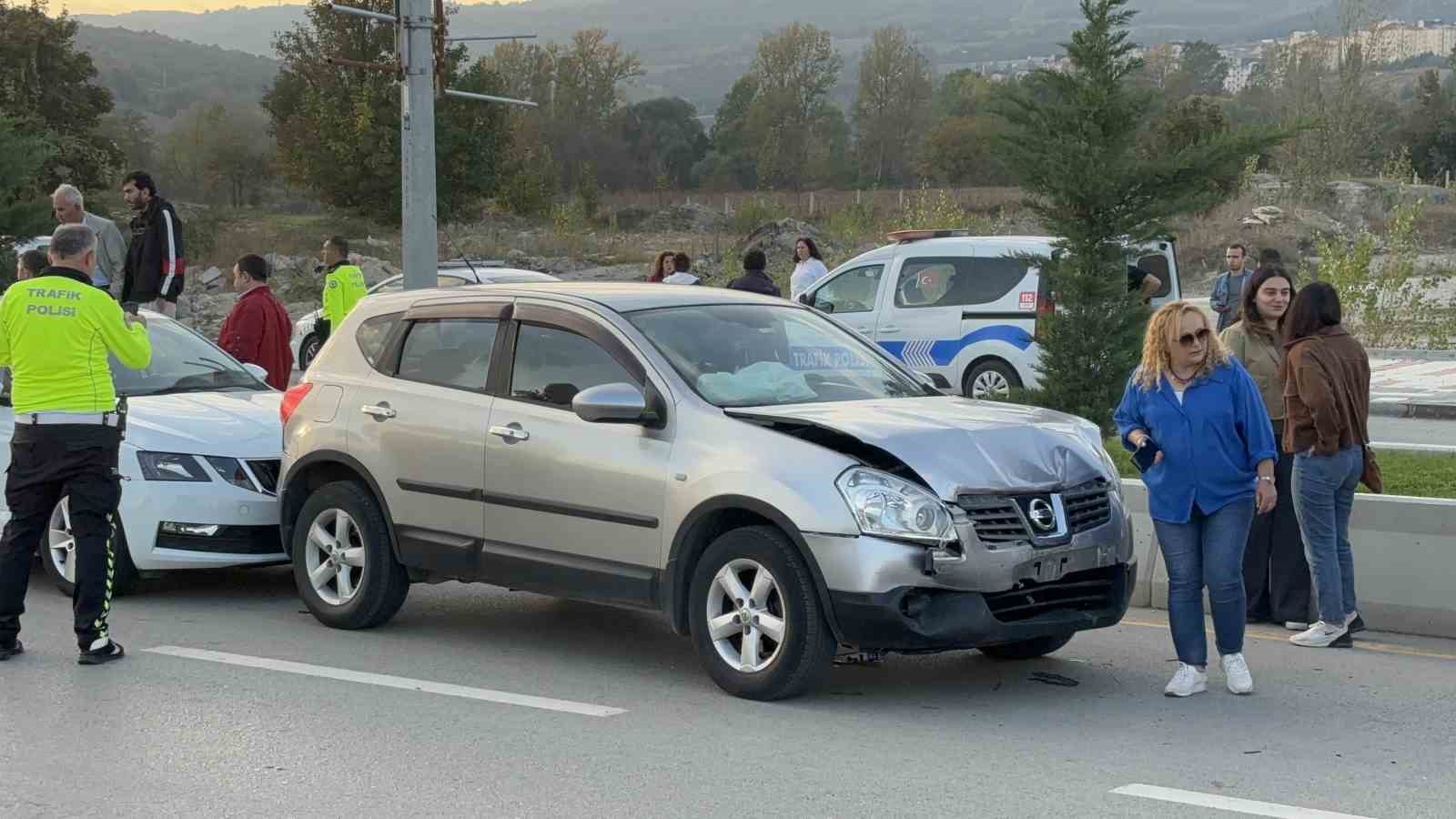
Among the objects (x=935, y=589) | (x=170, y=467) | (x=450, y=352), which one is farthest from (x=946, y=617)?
(x=170, y=467)

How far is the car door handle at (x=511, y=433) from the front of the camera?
7.84 meters

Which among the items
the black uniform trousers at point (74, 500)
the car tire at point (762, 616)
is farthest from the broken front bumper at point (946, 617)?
the black uniform trousers at point (74, 500)

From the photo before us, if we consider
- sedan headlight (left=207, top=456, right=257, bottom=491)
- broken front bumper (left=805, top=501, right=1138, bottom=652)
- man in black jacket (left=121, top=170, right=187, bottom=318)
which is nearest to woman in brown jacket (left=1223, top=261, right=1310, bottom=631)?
broken front bumper (left=805, top=501, right=1138, bottom=652)

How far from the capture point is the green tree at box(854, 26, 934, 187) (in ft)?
417

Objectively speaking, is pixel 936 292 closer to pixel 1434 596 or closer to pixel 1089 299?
pixel 1089 299

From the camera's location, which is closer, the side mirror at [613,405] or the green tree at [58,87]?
the side mirror at [613,405]

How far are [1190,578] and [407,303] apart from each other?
161 inches

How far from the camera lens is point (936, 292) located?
18453 mm

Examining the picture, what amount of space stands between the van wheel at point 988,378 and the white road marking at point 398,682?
11.2m

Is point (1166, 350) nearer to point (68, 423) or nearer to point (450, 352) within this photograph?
point (450, 352)

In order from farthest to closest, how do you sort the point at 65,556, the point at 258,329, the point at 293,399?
the point at 258,329
the point at 65,556
the point at 293,399

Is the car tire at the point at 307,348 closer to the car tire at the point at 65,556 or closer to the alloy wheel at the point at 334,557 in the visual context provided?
the car tire at the point at 65,556

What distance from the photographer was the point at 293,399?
9.07 meters

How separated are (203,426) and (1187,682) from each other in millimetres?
5349
